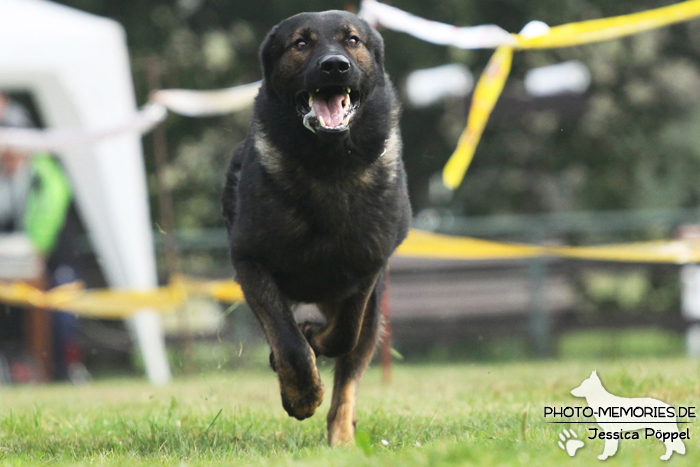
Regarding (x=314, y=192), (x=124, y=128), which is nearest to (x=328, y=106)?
(x=314, y=192)

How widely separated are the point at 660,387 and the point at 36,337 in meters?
8.09

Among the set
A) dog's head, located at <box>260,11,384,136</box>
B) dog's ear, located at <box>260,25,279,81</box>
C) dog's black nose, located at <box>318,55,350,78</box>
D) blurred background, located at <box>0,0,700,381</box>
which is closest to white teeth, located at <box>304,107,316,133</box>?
dog's head, located at <box>260,11,384,136</box>

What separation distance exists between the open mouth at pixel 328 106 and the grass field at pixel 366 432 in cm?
112

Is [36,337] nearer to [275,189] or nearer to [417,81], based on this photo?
[417,81]

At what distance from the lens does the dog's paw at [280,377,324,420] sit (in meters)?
3.38

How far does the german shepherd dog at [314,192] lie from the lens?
11.1 ft

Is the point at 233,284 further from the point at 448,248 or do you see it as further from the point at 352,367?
the point at 352,367

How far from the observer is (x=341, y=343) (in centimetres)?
375

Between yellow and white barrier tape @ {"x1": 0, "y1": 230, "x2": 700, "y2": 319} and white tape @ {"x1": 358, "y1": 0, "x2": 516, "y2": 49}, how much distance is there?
2.01 metres

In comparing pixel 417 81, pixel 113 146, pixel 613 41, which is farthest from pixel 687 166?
pixel 113 146

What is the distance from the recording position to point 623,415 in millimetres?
3004

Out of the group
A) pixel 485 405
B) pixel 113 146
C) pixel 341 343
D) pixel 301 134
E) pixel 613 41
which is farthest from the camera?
pixel 613 41

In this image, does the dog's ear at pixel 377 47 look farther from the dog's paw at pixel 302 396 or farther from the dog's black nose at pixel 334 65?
the dog's paw at pixel 302 396

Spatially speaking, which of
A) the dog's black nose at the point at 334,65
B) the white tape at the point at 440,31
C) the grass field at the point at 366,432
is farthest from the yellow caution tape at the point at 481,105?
the dog's black nose at the point at 334,65
